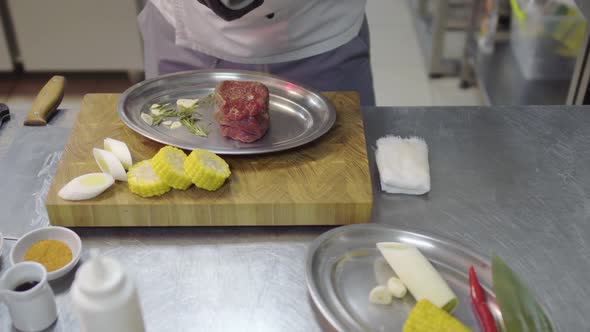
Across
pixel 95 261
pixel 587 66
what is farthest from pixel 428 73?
pixel 95 261

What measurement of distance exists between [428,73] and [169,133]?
241cm

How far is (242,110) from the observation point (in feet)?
4.04

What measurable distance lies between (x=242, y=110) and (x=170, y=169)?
8.1 inches

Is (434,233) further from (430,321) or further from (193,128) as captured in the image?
(193,128)

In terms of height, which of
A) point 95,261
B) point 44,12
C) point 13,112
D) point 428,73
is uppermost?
point 95,261

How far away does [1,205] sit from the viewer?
119 centimetres

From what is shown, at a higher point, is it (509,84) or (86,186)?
(86,186)

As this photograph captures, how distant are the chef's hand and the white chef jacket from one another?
16 cm

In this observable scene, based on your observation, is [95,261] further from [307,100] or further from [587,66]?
[587,66]

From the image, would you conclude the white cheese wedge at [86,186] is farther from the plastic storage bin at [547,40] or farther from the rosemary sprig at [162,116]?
the plastic storage bin at [547,40]

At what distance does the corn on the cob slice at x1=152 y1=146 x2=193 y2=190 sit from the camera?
3.63 feet

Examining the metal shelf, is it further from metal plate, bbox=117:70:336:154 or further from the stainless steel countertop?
metal plate, bbox=117:70:336:154

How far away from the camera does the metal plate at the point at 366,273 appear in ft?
3.17

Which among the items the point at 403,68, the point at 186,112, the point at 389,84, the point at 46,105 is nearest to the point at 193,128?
the point at 186,112
